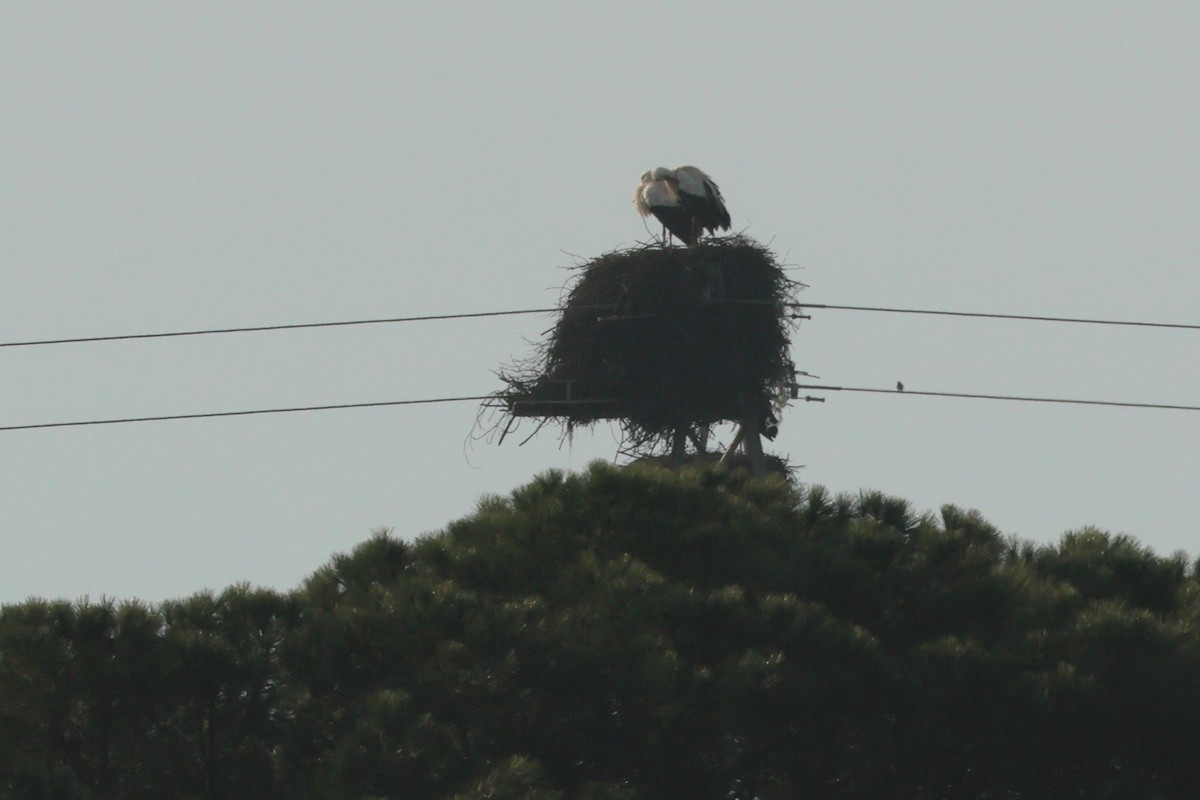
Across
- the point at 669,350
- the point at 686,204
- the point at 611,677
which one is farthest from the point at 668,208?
the point at 611,677

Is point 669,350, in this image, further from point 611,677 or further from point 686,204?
point 611,677

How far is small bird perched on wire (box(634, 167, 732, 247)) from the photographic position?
69.3ft

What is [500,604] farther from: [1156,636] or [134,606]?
[1156,636]

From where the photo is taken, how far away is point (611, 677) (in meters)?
12.5

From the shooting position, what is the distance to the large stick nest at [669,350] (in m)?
18.0

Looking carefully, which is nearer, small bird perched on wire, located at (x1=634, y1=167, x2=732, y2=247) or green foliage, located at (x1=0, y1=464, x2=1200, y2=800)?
green foliage, located at (x1=0, y1=464, x2=1200, y2=800)

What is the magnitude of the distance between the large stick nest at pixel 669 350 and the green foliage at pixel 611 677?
4.31m

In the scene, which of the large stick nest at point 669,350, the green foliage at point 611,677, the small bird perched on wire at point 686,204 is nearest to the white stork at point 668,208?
the small bird perched on wire at point 686,204

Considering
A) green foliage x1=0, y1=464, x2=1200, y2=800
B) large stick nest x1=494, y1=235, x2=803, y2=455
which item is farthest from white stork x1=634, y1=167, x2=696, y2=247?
green foliage x1=0, y1=464, x2=1200, y2=800

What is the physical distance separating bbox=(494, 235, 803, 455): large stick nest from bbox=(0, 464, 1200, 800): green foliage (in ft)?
14.1

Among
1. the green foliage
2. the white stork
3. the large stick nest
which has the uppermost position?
the white stork

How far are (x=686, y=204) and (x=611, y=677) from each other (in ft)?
30.3

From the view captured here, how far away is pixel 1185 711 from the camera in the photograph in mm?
13047

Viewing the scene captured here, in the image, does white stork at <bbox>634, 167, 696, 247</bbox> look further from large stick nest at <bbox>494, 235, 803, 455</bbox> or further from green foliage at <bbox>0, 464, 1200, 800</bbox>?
green foliage at <bbox>0, 464, 1200, 800</bbox>
